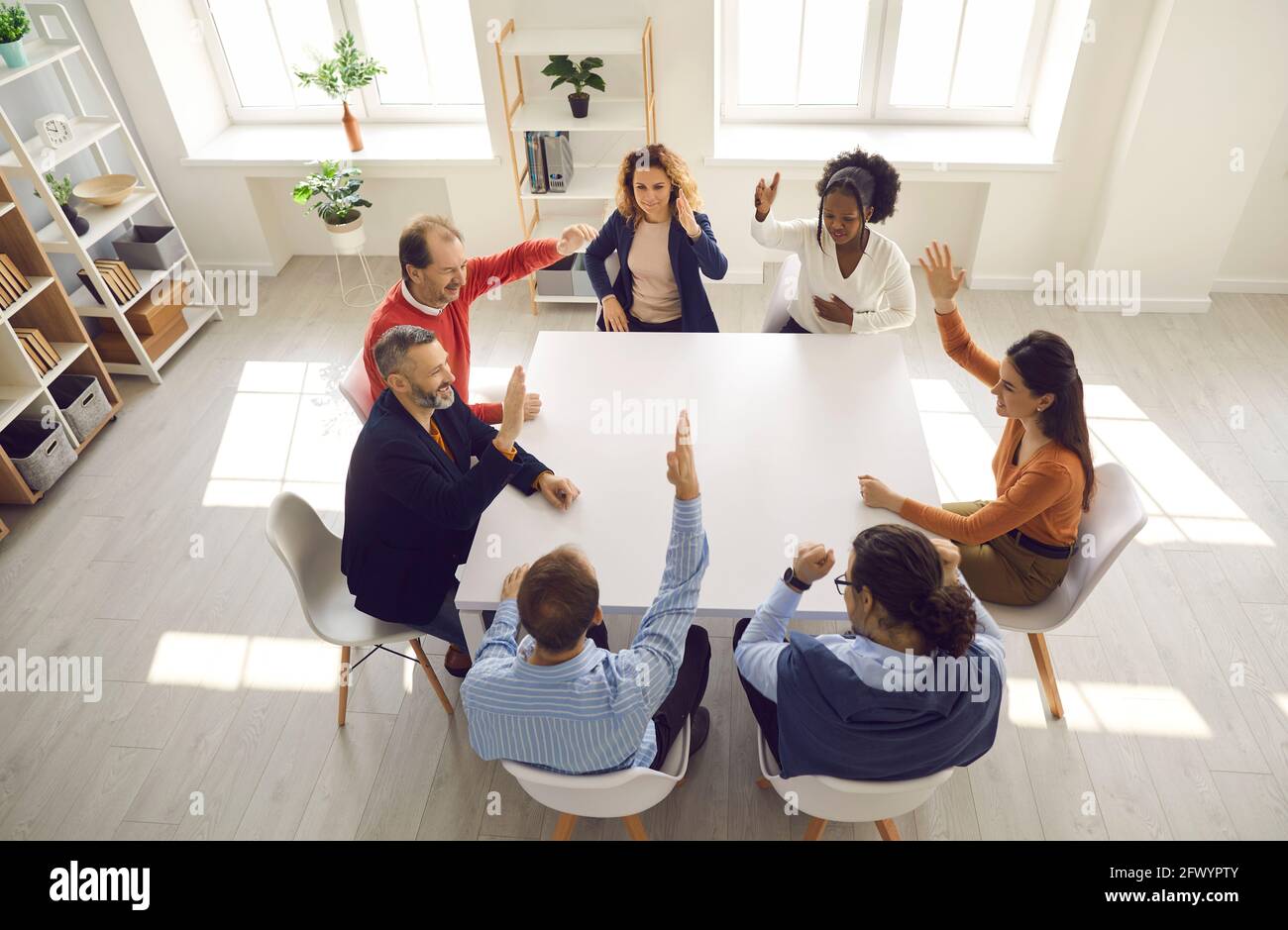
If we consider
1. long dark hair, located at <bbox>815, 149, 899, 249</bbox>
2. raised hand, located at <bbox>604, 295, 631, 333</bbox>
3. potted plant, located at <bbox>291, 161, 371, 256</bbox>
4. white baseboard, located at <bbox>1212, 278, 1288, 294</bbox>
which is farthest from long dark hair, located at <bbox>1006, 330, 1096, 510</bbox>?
potted plant, located at <bbox>291, 161, 371, 256</bbox>

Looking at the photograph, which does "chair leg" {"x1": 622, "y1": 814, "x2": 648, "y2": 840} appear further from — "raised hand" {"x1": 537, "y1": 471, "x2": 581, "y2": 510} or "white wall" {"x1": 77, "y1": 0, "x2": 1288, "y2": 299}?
"white wall" {"x1": 77, "y1": 0, "x2": 1288, "y2": 299}

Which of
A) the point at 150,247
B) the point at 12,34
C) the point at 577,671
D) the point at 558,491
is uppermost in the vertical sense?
the point at 12,34

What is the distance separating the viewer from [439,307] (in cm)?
289

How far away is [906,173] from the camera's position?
4.57 meters

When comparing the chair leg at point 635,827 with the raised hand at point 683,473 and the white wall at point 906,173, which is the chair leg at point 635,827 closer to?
the raised hand at point 683,473

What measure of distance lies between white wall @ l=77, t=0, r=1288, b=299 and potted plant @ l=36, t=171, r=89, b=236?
0.89 metres

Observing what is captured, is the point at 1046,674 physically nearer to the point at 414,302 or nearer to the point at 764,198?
the point at 764,198

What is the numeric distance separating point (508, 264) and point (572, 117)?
1.56 m

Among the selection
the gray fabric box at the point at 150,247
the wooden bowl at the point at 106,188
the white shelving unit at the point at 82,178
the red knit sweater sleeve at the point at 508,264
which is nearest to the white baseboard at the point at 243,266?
the white shelving unit at the point at 82,178

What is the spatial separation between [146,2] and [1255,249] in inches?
241

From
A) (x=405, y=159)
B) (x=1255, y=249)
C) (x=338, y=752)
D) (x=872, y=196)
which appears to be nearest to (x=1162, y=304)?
(x=1255, y=249)

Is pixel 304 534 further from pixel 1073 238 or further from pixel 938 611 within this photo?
pixel 1073 238

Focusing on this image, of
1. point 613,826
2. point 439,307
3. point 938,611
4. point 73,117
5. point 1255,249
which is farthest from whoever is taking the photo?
point 1255,249

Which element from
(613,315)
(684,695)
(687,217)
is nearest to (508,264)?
(613,315)
